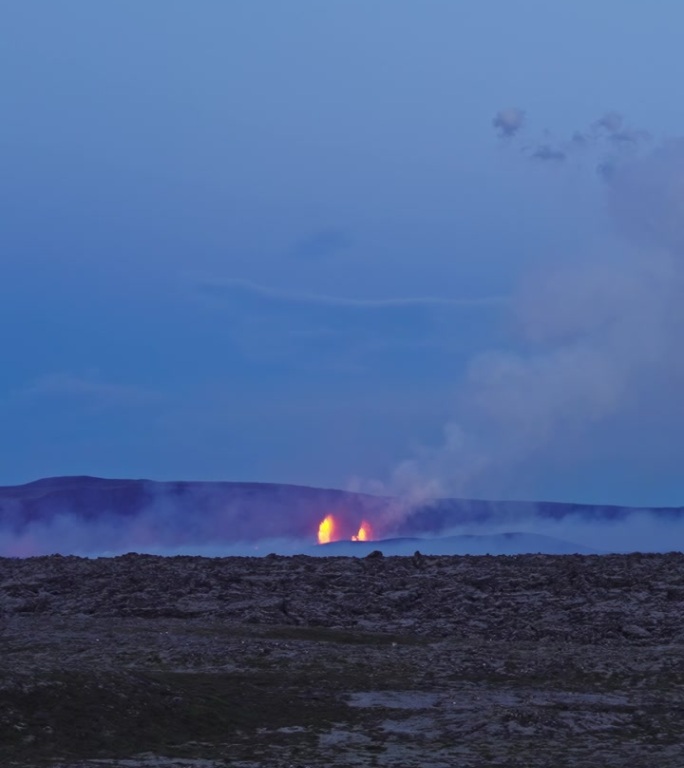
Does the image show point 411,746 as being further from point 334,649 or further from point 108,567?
point 108,567

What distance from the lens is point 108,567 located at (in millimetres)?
30656

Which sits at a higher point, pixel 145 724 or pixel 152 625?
pixel 152 625

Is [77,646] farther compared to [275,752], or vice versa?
Answer: [77,646]

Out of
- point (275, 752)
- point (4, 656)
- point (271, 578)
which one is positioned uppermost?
point (271, 578)

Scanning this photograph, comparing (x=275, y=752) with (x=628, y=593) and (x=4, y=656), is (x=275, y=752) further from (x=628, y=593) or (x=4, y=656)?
(x=628, y=593)

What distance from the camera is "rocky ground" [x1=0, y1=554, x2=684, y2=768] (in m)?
14.8

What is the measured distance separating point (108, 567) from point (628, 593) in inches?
478

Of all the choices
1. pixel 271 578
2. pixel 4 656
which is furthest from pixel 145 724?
pixel 271 578

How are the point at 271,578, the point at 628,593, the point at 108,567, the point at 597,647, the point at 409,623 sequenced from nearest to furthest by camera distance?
the point at 597,647 → the point at 409,623 → the point at 628,593 → the point at 271,578 → the point at 108,567

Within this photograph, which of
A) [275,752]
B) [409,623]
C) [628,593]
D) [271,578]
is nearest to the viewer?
[275,752]

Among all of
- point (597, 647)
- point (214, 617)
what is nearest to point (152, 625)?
point (214, 617)

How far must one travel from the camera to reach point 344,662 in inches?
762

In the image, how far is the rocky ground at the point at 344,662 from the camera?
48.4 ft

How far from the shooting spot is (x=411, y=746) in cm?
1498
